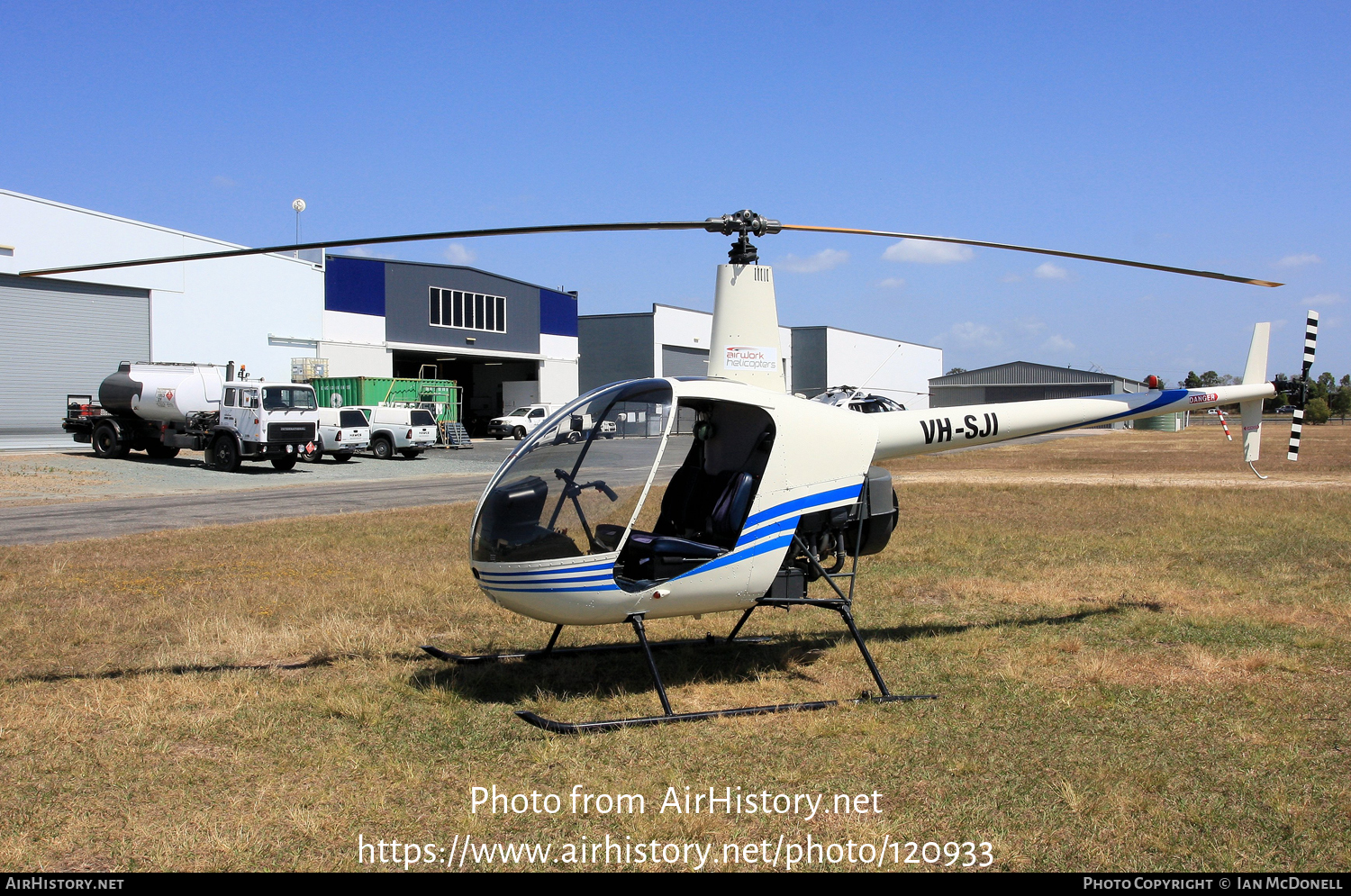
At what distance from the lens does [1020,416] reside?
7.50 meters

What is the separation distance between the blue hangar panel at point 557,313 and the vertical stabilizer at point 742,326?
47.8 metres

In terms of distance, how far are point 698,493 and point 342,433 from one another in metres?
26.1

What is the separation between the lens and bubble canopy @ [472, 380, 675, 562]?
18.3 feet

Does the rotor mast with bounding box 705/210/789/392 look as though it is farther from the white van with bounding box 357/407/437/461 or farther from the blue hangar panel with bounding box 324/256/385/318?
the blue hangar panel with bounding box 324/256/385/318

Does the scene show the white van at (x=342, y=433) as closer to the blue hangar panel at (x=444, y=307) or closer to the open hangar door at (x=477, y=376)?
the blue hangar panel at (x=444, y=307)

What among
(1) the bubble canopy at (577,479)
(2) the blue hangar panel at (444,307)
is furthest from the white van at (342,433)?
(1) the bubble canopy at (577,479)

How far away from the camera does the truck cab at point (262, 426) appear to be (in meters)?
25.3

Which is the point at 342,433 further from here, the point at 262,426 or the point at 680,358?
the point at 680,358

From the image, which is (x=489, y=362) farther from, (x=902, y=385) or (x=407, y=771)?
(x=407, y=771)

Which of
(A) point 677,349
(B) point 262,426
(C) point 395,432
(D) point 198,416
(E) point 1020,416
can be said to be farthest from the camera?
(A) point 677,349

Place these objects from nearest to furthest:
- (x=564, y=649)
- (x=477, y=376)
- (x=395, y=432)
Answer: (x=564, y=649) < (x=395, y=432) < (x=477, y=376)

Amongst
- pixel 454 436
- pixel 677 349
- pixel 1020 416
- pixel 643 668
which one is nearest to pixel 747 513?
pixel 643 668

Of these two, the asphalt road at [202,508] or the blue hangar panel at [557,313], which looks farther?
the blue hangar panel at [557,313]

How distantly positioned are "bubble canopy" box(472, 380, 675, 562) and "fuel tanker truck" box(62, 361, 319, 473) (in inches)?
862
